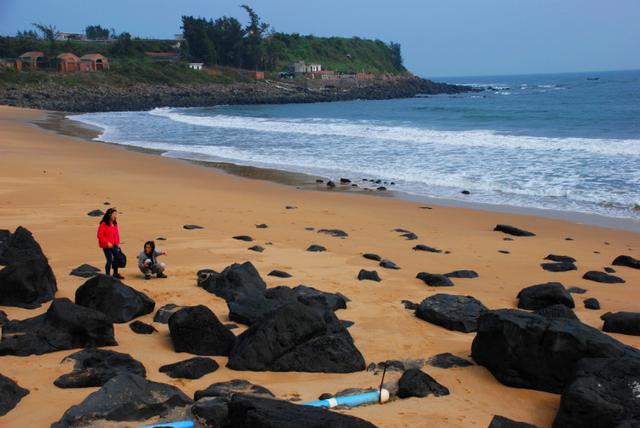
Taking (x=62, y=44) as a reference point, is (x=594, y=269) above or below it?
below

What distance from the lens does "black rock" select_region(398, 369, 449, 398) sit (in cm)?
545

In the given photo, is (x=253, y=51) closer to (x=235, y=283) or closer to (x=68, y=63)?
(x=68, y=63)

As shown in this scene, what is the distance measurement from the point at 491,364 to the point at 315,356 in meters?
1.58

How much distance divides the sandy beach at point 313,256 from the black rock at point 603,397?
43 cm

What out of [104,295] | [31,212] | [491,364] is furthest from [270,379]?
[31,212]

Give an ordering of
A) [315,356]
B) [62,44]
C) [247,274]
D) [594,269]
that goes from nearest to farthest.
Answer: [315,356] < [247,274] < [594,269] < [62,44]

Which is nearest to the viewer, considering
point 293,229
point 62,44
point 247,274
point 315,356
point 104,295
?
point 315,356

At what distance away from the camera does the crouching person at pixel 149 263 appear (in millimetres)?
9055

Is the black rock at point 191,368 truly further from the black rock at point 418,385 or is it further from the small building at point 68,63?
the small building at point 68,63

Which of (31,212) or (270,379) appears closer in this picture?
(270,379)

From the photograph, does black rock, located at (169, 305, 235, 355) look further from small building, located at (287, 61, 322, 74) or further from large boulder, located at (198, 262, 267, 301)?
small building, located at (287, 61, 322, 74)

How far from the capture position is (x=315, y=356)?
19.6ft

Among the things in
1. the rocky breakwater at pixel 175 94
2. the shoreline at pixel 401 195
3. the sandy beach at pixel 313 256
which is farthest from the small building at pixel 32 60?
the sandy beach at pixel 313 256

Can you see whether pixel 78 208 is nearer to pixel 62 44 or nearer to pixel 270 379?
pixel 270 379
